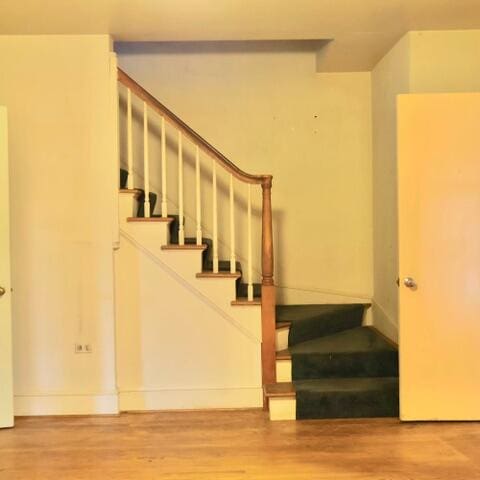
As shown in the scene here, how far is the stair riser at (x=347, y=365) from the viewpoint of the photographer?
11.1 feet

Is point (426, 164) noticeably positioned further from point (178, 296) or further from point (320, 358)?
point (178, 296)

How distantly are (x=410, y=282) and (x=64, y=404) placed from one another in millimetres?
2370

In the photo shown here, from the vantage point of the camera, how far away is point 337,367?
339 centimetres

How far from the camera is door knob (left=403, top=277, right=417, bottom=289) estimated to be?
10.00ft

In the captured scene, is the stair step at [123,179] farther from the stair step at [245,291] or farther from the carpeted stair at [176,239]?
the stair step at [245,291]

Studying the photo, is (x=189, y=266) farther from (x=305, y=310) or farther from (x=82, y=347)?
(x=305, y=310)

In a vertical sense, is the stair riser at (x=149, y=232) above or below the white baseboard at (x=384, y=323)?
above

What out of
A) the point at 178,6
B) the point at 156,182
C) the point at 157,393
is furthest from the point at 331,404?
the point at 178,6

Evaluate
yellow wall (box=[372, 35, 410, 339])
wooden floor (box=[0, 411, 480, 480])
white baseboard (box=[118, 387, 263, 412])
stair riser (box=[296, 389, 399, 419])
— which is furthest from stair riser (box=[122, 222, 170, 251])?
yellow wall (box=[372, 35, 410, 339])

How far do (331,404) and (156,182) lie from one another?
2.16m

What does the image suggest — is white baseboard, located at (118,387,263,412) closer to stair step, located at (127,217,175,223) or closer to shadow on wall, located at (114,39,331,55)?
stair step, located at (127,217,175,223)

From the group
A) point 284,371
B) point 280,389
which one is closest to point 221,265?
point 284,371

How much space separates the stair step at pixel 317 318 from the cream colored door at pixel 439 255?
783 mm

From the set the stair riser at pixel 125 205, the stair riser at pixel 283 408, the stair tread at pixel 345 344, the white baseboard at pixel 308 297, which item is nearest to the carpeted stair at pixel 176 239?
the stair riser at pixel 125 205
